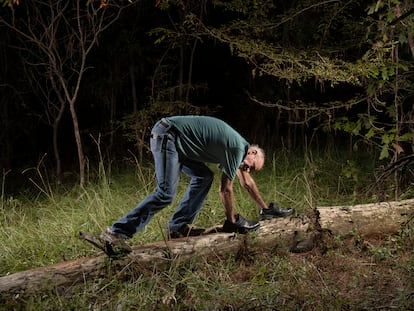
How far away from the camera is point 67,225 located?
602 cm

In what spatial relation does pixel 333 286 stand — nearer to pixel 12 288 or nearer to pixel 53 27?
pixel 12 288

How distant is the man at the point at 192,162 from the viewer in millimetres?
4930

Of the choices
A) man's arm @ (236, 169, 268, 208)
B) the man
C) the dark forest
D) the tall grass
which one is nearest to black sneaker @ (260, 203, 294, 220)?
man's arm @ (236, 169, 268, 208)

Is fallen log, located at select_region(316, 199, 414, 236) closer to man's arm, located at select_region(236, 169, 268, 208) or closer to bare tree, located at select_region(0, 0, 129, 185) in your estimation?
man's arm, located at select_region(236, 169, 268, 208)

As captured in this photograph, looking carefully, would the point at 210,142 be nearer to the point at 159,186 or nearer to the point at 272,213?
the point at 159,186

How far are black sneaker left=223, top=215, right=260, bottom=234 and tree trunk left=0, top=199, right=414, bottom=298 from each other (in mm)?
53

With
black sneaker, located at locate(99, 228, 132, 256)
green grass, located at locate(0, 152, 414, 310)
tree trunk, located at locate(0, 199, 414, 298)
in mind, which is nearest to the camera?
green grass, located at locate(0, 152, 414, 310)

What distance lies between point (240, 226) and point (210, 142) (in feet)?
2.76

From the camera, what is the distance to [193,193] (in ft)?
17.7

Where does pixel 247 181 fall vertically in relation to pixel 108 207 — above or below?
above

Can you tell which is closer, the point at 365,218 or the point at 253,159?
the point at 253,159

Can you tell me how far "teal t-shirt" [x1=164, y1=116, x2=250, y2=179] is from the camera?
4922 millimetres

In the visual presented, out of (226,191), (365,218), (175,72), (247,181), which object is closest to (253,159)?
(247,181)

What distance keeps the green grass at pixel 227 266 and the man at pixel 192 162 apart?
0.28 meters
